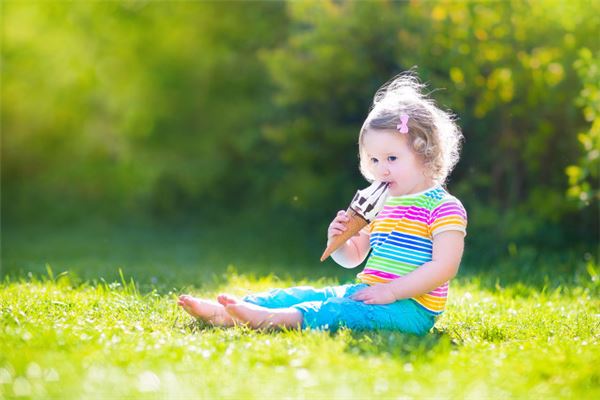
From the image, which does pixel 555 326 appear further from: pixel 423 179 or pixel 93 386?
pixel 93 386

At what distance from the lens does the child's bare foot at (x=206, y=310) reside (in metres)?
3.18

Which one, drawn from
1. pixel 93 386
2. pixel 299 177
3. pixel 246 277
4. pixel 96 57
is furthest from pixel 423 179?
pixel 96 57

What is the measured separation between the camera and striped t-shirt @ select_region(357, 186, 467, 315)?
10.5ft

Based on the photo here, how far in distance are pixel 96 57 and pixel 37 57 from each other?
7.06 feet

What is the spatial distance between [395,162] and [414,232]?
1.09ft

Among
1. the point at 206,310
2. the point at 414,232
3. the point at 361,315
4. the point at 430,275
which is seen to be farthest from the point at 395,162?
the point at 206,310

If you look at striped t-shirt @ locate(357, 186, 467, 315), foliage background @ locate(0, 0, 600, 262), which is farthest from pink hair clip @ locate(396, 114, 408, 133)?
foliage background @ locate(0, 0, 600, 262)

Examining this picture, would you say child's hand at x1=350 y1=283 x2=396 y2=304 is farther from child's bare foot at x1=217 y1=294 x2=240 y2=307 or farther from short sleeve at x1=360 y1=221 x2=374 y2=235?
child's bare foot at x1=217 y1=294 x2=240 y2=307

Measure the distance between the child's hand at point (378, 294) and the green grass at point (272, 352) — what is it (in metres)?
0.17

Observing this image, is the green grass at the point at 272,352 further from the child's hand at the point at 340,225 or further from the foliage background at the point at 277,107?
the foliage background at the point at 277,107

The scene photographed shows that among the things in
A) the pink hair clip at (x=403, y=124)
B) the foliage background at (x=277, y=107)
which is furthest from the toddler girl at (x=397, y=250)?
the foliage background at (x=277, y=107)

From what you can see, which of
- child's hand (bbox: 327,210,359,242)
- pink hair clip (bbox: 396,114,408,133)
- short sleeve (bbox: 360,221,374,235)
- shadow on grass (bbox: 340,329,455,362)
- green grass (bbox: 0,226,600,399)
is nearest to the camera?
green grass (bbox: 0,226,600,399)

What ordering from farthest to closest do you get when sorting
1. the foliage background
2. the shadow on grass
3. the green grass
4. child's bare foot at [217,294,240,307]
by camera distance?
the foliage background, child's bare foot at [217,294,240,307], the shadow on grass, the green grass

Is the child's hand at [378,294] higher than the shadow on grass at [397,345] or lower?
higher
